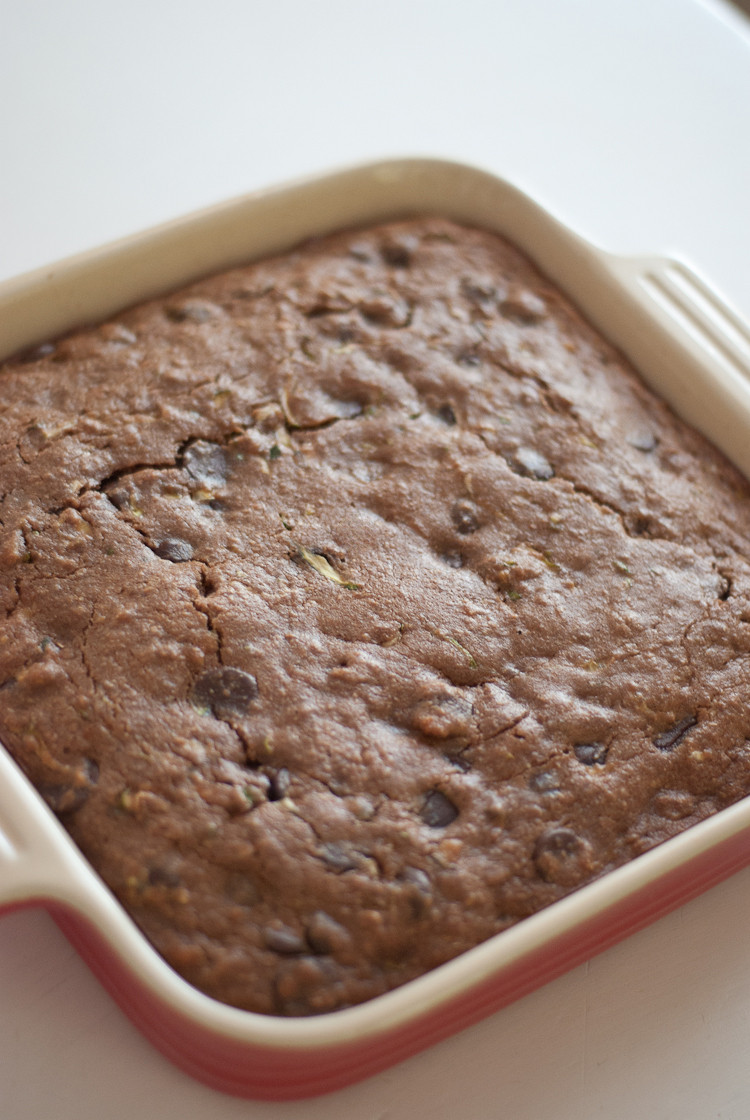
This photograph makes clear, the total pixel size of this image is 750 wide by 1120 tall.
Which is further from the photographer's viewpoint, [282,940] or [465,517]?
[465,517]

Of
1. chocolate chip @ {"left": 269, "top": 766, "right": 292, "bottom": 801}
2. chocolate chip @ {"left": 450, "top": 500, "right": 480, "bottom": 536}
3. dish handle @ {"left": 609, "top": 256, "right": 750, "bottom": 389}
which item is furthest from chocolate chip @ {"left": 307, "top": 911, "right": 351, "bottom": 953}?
dish handle @ {"left": 609, "top": 256, "right": 750, "bottom": 389}

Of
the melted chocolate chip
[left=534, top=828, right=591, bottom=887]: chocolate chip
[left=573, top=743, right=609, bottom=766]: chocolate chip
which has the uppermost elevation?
the melted chocolate chip

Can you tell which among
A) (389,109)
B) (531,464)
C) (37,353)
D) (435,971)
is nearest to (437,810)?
(435,971)

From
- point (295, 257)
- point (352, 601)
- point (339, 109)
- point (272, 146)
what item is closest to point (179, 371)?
point (295, 257)

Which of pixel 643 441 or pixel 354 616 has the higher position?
pixel 643 441

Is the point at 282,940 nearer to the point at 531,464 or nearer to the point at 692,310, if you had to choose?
the point at 531,464

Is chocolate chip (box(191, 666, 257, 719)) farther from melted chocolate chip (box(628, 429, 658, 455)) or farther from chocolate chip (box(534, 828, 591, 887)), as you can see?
melted chocolate chip (box(628, 429, 658, 455))

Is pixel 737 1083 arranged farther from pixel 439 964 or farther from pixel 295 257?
pixel 295 257
